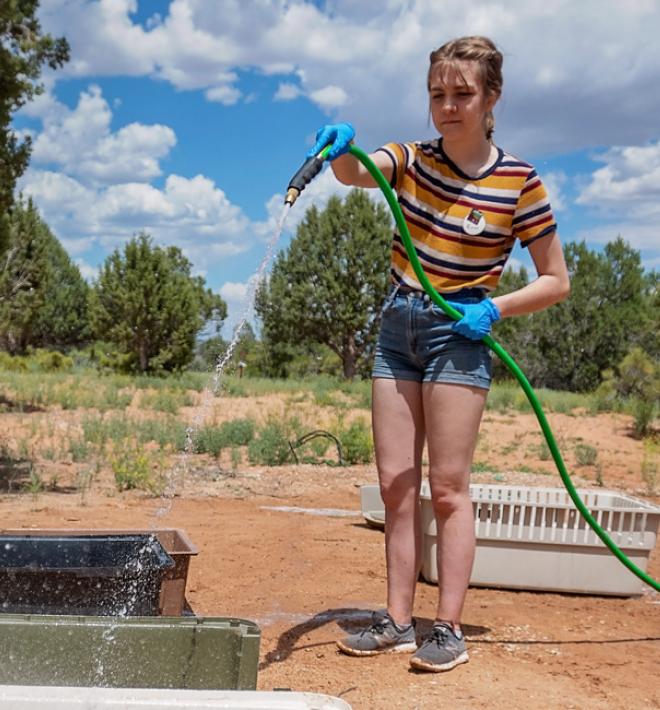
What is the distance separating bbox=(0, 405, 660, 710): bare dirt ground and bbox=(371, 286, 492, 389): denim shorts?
2.80ft

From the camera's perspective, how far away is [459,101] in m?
2.64

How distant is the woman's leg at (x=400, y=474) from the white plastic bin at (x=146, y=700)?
1.33 m

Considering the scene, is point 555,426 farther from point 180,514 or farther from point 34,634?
point 34,634

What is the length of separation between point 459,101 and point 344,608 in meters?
1.88

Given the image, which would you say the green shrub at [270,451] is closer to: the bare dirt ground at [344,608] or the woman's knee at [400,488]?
the bare dirt ground at [344,608]

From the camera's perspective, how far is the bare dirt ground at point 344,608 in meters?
2.55

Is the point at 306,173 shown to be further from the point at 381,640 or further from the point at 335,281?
the point at 335,281

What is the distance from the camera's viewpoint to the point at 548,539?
12.5ft

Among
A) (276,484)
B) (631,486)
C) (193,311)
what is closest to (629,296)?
(193,311)

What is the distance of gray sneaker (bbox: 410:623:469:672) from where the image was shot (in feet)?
8.60

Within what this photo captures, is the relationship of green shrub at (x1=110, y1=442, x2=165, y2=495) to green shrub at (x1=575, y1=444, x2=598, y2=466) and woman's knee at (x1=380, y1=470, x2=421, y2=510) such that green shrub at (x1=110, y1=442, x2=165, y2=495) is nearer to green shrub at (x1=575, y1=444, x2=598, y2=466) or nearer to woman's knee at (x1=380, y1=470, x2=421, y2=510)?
woman's knee at (x1=380, y1=470, x2=421, y2=510)

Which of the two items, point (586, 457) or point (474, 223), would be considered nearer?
point (474, 223)

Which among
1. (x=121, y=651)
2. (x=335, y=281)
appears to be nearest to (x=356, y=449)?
(x=121, y=651)

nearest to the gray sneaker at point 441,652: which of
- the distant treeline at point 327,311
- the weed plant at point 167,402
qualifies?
the weed plant at point 167,402
